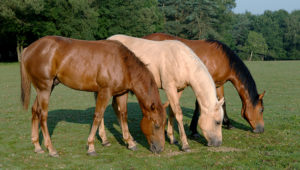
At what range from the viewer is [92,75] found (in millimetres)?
6227

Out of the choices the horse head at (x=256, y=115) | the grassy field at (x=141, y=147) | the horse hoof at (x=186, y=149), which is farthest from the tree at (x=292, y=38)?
the horse hoof at (x=186, y=149)

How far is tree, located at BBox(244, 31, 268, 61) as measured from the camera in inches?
3203

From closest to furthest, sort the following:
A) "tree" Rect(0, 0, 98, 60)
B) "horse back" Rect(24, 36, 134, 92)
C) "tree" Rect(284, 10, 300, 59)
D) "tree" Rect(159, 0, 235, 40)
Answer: "horse back" Rect(24, 36, 134, 92) → "tree" Rect(0, 0, 98, 60) → "tree" Rect(159, 0, 235, 40) → "tree" Rect(284, 10, 300, 59)

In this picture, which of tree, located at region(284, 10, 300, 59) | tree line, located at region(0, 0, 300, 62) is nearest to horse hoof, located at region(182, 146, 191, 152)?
tree line, located at region(0, 0, 300, 62)

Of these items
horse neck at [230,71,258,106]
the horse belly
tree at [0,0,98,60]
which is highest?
tree at [0,0,98,60]

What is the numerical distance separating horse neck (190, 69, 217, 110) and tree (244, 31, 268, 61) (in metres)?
79.7

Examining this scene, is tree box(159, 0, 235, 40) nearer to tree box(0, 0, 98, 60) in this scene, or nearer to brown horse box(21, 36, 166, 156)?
tree box(0, 0, 98, 60)

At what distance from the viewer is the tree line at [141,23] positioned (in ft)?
145

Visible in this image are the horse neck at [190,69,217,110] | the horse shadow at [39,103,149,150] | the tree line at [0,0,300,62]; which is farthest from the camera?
the tree line at [0,0,300,62]

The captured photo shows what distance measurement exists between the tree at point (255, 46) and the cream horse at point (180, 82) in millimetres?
79438

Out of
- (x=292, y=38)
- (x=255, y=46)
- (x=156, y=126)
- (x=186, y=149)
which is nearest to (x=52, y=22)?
(x=156, y=126)

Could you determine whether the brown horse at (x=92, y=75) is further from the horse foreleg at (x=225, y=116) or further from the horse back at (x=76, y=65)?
the horse foreleg at (x=225, y=116)

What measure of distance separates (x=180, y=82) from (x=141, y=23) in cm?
5250

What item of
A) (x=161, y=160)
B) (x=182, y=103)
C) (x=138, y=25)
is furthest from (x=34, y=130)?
(x=138, y=25)
